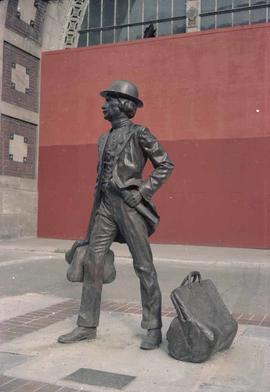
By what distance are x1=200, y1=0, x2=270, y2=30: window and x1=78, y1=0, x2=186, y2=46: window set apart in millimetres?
818

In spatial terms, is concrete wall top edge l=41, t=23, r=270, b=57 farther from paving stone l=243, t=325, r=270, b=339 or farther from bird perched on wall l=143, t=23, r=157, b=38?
paving stone l=243, t=325, r=270, b=339

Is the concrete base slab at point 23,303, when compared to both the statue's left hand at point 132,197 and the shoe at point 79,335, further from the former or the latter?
the statue's left hand at point 132,197

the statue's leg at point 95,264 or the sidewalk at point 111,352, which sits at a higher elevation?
the statue's leg at point 95,264

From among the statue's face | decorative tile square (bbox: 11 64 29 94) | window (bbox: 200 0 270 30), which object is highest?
window (bbox: 200 0 270 30)

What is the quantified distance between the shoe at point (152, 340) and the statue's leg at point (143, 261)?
6cm

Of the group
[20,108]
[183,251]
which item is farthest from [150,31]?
[183,251]

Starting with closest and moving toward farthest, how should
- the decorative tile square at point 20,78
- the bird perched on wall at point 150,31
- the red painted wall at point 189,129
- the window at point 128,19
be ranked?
the red painted wall at point 189,129
the decorative tile square at point 20,78
the bird perched on wall at point 150,31
the window at point 128,19

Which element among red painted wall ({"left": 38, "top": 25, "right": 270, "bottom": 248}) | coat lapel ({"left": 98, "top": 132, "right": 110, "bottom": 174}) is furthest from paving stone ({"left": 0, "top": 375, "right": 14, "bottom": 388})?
red painted wall ({"left": 38, "top": 25, "right": 270, "bottom": 248})

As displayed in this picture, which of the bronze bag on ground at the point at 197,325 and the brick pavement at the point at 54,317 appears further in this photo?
the brick pavement at the point at 54,317

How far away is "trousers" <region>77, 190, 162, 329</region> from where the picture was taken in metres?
4.89

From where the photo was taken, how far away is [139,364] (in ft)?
14.6

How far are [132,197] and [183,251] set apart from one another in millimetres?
10954

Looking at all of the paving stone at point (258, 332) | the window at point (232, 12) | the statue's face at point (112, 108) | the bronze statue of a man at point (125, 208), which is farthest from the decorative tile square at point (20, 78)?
the paving stone at point (258, 332)

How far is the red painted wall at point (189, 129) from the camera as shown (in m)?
16.7
